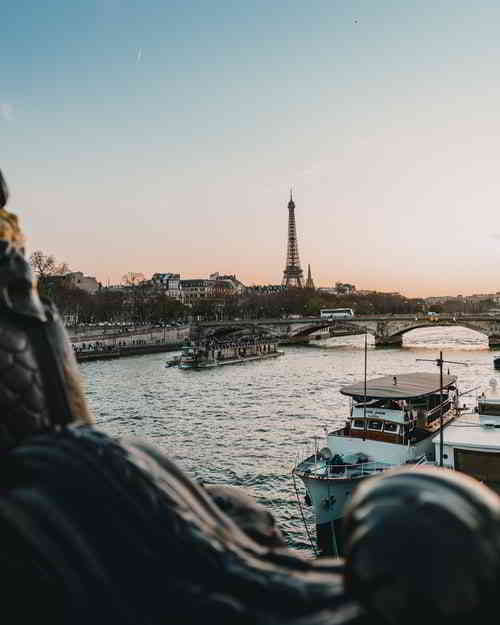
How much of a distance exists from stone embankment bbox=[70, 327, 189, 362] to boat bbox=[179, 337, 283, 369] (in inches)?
225

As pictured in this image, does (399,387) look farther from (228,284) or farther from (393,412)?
(228,284)

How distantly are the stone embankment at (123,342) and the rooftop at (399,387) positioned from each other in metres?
27.2

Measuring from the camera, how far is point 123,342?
50.4 meters

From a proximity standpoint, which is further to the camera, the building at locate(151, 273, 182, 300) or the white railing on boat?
the building at locate(151, 273, 182, 300)

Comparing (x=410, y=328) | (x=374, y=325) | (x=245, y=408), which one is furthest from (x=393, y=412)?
(x=374, y=325)

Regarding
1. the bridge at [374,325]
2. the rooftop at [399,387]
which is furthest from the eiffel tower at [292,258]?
the rooftop at [399,387]

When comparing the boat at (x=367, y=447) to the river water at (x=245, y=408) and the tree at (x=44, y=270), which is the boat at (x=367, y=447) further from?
the tree at (x=44, y=270)

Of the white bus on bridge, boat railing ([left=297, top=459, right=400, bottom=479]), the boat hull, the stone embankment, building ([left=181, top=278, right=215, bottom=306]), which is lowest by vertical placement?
the boat hull

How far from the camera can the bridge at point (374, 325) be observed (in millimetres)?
53531

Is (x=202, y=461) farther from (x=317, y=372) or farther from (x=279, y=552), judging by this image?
(x=317, y=372)

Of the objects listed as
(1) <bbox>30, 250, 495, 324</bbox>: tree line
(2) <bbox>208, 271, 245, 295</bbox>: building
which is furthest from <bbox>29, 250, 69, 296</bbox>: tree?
(2) <bbox>208, 271, 245, 295</bbox>: building

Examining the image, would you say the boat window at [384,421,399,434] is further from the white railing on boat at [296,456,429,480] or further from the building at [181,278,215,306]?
the building at [181,278,215,306]

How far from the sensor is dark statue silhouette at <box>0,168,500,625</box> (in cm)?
109

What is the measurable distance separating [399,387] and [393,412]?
2080 mm
